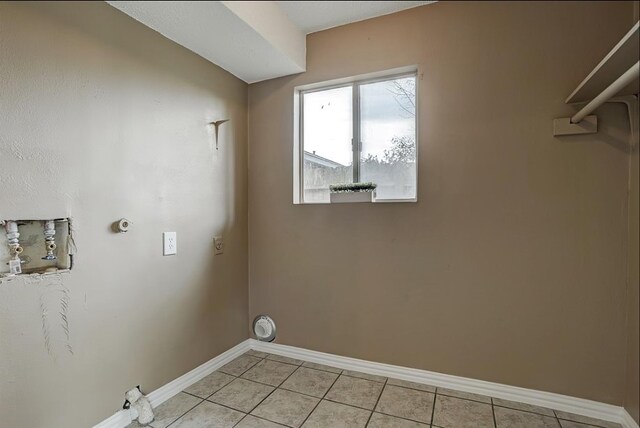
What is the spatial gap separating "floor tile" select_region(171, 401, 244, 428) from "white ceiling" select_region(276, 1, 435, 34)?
1.80 meters

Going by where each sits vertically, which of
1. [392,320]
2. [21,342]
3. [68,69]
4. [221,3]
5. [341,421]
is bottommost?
[341,421]

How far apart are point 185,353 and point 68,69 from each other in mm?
1537

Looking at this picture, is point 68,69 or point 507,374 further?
point 507,374

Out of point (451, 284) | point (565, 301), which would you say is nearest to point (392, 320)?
point (451, 284)

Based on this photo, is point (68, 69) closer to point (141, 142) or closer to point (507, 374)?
point (141, 142)

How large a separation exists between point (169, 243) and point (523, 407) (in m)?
2.08

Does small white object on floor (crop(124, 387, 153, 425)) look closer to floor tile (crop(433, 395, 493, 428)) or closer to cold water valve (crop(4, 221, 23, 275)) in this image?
cold water valve (crop(4, 221, 23, 275))

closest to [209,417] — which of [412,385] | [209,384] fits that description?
[209,384]

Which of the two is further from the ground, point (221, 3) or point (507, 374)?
point (221, 3)

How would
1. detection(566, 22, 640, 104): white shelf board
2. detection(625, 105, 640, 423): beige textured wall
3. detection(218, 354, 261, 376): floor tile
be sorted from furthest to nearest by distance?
detection(218, 354, 261, 376): floor tile, detection(625, 105, 640, 423): beige textured wall, detection(566, 22, 640, 104): white shelf board

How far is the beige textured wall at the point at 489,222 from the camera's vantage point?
4.77 ft

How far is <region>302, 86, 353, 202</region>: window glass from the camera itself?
2.06m

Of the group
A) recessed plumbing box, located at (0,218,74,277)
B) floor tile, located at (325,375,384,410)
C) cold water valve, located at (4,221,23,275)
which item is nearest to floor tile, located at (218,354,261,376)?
floor tile, located at (325,375,384,410)

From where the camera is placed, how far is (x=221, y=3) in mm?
964
